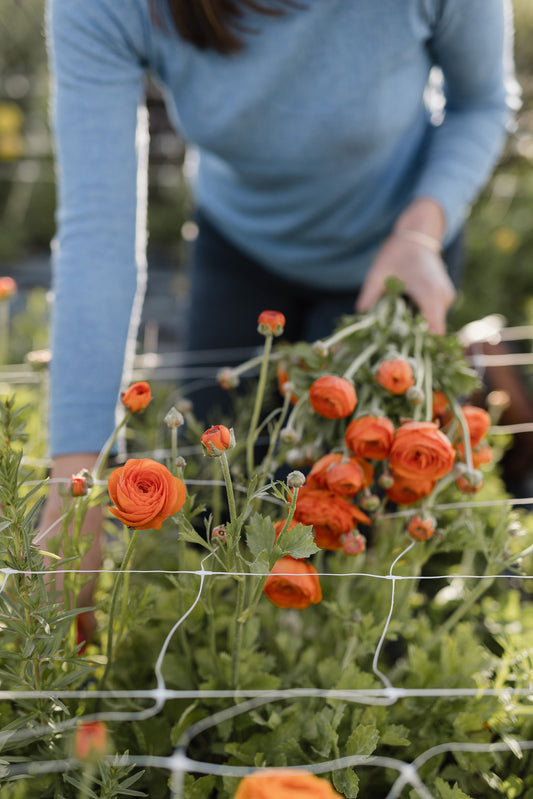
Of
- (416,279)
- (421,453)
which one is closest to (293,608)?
(421,453)

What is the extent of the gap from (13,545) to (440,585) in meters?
0.64

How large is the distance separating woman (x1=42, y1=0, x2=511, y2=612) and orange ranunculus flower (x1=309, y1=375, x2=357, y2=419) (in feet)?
1.04

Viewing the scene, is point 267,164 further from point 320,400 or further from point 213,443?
point 213,443

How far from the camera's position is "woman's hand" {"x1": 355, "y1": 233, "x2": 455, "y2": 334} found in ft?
3.29

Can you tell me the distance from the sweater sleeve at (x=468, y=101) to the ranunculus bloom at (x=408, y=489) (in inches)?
25.0

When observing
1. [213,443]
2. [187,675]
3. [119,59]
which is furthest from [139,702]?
[119,59]

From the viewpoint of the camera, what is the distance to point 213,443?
504 mm

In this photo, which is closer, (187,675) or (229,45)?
(187,675)

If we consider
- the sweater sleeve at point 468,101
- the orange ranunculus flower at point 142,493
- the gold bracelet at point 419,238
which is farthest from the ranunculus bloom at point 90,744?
the sweater sleeve at point 468,101

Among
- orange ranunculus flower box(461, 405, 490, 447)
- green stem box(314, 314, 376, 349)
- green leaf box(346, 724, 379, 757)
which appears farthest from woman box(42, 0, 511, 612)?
green leaf box(346, 724, 379, 757)

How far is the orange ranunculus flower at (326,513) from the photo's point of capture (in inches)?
25.0

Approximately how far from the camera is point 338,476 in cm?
65

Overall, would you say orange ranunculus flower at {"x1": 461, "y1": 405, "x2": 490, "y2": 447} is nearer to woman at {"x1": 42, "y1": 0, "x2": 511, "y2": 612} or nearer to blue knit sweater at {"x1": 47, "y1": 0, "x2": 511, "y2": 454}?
woman at {"x1": 42, "y1": 0, "x2": 511, "y2": 612}

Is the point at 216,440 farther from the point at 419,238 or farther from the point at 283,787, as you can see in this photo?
the point at 419,238
